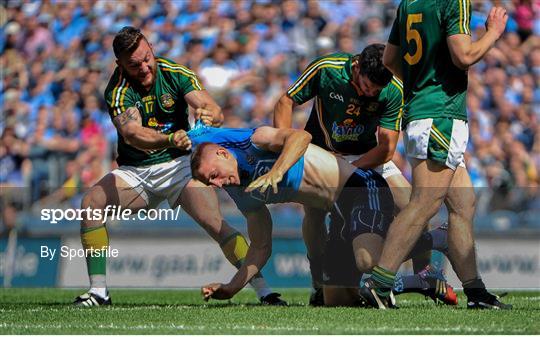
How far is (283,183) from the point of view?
744 cm

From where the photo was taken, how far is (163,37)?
54.6ft

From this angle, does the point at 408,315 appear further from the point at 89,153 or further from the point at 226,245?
the point at 89,153

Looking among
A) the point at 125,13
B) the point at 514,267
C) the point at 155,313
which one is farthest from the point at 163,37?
the point at 155,313

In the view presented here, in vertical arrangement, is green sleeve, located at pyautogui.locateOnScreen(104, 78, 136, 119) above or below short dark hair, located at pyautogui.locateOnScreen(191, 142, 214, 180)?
above

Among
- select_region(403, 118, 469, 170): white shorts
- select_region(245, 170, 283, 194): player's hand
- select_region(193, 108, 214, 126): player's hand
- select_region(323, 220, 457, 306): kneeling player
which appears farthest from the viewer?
select_region(193, 108, 214, 126): player's hand

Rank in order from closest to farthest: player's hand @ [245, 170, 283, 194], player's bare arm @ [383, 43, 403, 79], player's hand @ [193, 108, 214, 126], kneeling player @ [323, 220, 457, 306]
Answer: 1. player's hand @ [245, 170, 283, 194]
2. player's bare arm @ [383, 43, 403, 79]
3. kneeling player @ [323, 220, 457, 306]
4. player's hand @ [193, 108, 214, 126]

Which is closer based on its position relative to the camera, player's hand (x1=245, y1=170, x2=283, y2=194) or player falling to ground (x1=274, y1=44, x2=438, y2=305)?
player's hand (x1=245, y1=170, x2=283, y2=194)

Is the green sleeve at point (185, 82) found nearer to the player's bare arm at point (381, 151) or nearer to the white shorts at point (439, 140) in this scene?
the player's bare arm at point (381, 151)

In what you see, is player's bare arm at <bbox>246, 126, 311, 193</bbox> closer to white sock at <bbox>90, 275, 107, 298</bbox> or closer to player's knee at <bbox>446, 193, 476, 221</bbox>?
player's knee at <bbox>446, 193, 476, 221</bbox>

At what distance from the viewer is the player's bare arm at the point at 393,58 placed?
7.59 metres

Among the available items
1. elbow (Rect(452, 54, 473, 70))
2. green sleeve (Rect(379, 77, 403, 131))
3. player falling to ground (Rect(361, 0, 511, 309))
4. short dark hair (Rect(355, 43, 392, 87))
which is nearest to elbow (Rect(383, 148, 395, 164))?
green sleeve (Rect(379, 77, 403, 131))

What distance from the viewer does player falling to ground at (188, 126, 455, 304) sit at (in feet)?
23.6

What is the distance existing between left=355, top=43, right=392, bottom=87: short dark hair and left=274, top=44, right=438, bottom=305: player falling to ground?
0.17 m

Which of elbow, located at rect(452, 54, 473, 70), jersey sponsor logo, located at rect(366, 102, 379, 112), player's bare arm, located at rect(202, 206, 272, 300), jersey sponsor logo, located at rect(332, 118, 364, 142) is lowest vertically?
player's bare arm, located at rect(202, 206, 272, 300)
